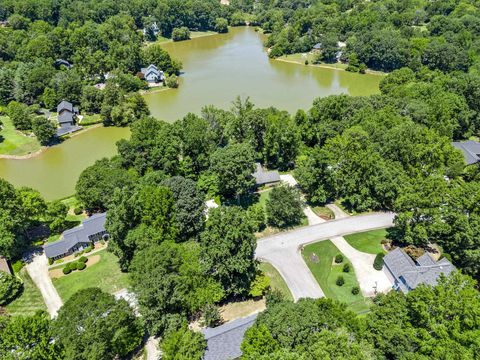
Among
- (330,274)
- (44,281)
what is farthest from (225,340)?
(44,281)

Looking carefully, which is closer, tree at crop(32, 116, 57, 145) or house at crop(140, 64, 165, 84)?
tree at crop(32, 116, 57, 145)

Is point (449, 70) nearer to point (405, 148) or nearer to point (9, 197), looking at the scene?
point (405, 148)

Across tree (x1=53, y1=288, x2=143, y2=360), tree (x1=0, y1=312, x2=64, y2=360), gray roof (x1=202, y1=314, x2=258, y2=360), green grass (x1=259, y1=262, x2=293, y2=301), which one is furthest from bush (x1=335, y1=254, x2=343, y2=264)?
tree (x1=0, y1=312, x2=64, y2=360)

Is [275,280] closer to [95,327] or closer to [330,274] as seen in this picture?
[330,274]

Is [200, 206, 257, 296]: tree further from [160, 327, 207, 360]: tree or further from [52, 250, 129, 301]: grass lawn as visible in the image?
[52, 250, 129, 301]: grass lawn

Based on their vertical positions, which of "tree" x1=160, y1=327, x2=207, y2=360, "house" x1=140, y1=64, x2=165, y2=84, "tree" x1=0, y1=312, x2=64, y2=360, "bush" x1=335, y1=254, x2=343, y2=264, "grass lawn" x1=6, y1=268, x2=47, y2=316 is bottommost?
"bush" x1=335, y1=254, x2=343, y2=264

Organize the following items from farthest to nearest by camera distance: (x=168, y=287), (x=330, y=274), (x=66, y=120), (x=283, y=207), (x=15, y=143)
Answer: (x=66, y=120) → (x=15, y=143) → (x=283, y=207) → (x=330, y=274) → (x=168, y=287)

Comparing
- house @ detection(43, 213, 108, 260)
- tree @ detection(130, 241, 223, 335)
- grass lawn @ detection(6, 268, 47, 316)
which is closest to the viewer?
tree @ detection(130, 241, 223, 335)

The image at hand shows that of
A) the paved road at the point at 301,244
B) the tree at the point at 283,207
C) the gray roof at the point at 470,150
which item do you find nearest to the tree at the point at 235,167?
the tree at the point at 283,207
